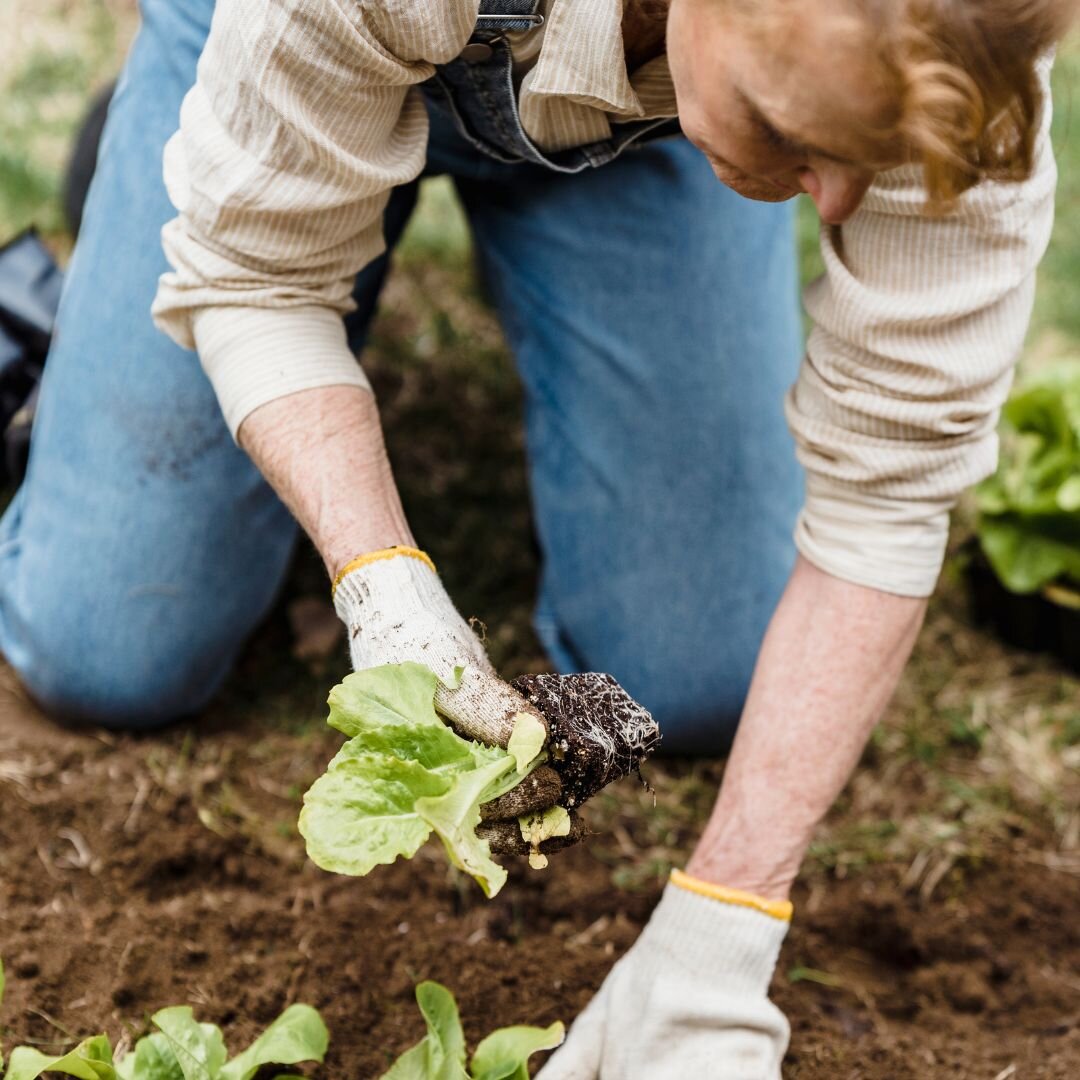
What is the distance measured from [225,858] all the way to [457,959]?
0.38 m

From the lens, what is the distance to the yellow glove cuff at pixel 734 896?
1484 mm

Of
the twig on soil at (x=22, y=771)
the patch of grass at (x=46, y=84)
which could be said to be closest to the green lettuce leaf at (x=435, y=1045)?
the twig on soil at (x=22, y=771)

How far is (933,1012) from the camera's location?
172cm

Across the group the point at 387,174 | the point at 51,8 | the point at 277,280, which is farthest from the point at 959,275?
the point at 51,8

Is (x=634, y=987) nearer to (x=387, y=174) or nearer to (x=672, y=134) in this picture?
(x=387, y=174)

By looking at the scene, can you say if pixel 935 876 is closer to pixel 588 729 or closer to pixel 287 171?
pixel 588 729

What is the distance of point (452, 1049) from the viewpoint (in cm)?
134

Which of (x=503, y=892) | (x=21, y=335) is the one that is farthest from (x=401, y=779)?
(x=21, y=335)

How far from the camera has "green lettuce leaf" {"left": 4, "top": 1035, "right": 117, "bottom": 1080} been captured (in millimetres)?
1254

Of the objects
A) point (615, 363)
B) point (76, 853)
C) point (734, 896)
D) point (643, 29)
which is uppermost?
point (643, 29)

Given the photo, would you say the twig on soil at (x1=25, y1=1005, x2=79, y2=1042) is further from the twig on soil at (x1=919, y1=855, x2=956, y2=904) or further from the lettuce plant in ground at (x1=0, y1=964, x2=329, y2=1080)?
the twig on soil at (x1=919, y1=855, x2=956, y2=904)

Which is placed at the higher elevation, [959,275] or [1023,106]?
[1023,106]

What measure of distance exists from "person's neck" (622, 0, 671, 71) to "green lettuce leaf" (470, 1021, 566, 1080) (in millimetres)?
1063

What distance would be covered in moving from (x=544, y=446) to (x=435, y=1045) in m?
1.20
